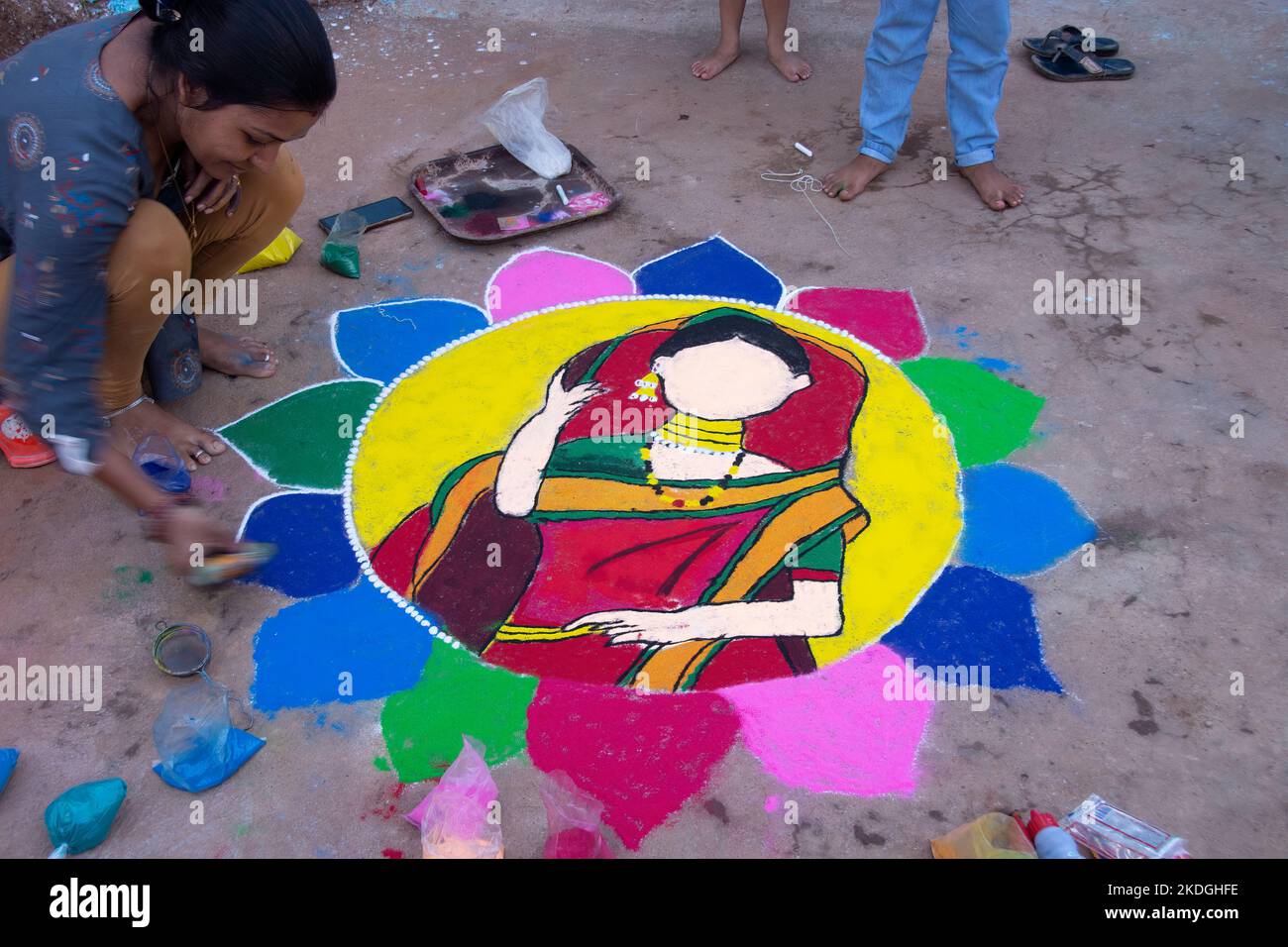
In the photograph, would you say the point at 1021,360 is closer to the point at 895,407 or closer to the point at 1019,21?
the point at 895,407

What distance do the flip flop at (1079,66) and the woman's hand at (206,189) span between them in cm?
365

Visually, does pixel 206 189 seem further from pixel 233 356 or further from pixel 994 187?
pixel 994 187

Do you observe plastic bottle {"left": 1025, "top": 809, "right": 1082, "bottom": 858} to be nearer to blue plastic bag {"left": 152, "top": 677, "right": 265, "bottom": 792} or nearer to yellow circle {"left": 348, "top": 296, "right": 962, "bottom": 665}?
yellow circle {"left": 348, "top": 296, "right": 962, "bottom": 665}

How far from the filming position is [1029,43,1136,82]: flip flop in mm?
4535

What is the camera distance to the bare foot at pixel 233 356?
311 centimetres

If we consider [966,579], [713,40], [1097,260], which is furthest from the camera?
[713,40]

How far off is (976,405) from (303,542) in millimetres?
1954

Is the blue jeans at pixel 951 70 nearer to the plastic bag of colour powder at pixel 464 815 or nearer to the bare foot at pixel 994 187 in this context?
the bare foot at pixel 994 187

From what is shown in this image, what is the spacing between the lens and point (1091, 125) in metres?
4.27

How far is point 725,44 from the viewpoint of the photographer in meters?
4.74

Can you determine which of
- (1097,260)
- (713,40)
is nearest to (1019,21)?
(713,40)

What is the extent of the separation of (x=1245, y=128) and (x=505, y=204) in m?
3.07

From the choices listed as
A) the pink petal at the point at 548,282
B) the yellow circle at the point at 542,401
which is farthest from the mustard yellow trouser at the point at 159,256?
the pink petal at the point at 548,282

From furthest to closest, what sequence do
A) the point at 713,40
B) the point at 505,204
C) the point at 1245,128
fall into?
the point at 713,40 < the point at 1245,128 < the point at 505,204
